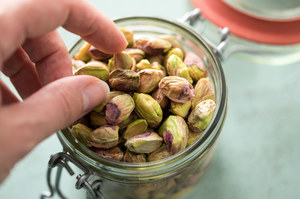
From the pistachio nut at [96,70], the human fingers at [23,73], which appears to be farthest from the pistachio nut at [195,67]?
the human fingers at [23,73]

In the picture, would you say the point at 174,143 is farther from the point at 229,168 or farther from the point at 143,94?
the point at 229,168

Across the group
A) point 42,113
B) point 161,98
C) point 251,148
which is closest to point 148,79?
point 161,98

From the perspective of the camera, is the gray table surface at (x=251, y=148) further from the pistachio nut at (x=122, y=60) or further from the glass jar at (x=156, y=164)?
the pistachio nut at (x=122, y=60)

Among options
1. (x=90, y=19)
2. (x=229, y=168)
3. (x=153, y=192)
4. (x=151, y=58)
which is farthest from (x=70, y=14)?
(x=229, y=168)

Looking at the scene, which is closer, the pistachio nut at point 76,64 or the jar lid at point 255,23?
the pistachio nut at point 76,64

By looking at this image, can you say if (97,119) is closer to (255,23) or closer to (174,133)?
(174,133)

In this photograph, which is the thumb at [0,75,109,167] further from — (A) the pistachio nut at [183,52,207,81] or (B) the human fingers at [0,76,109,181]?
(A) the pistachio nut at [183,52,207,81]

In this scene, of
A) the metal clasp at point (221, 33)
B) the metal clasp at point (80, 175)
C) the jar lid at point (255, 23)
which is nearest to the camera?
the metal clasp at point (80, 175)
